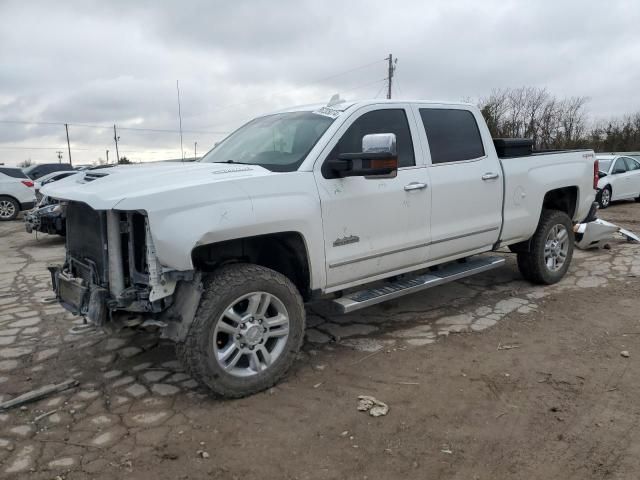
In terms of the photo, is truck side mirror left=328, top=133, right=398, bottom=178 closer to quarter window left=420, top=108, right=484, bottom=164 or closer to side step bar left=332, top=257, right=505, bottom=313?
side step bar left=332, top=257, right=505, bottom=313

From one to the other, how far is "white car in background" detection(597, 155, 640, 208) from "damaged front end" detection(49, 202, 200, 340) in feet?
46.2

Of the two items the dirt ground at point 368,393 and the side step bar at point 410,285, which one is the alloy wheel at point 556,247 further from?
the side step bar at point 410,285

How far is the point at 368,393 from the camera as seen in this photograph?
3.53m

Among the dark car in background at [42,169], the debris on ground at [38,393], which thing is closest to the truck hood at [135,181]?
the debris on ground at [38,393]

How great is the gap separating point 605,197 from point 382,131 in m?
12.8

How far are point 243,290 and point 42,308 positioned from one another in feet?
11.0

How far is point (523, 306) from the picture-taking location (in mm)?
5348

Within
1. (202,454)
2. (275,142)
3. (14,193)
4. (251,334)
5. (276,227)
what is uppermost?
(275,142)

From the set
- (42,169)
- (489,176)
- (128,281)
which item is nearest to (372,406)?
(128,281)

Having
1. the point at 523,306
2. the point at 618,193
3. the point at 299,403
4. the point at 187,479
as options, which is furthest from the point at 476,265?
the point at 618,193

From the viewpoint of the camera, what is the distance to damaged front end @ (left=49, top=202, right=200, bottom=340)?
3193 millimetres

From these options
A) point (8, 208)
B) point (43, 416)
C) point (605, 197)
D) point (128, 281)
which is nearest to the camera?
point (43, 416)

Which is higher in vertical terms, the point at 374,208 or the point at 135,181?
the point at 135,181

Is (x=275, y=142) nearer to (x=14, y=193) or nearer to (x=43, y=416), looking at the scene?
(x=43, y=416)
